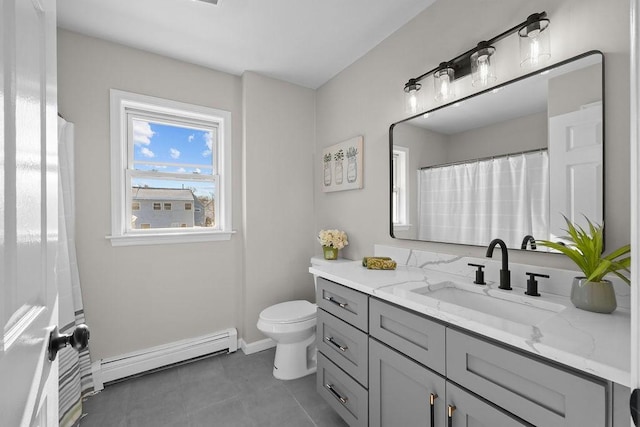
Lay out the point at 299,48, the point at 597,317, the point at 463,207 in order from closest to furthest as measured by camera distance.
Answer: the point at 597,317 < the point at 463,207 < the point at 299,48

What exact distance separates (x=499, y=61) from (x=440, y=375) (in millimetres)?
1541

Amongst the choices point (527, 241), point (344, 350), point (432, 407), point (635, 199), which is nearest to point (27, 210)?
point (635, 199)

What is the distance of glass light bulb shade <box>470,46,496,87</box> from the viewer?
1432 millimetres

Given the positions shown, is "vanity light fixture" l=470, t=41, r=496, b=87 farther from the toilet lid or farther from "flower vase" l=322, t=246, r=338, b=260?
the toilet lid

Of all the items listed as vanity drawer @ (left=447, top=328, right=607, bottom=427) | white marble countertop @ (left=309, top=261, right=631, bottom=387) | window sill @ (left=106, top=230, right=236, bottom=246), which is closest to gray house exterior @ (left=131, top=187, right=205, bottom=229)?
window sill @ (left=106, top=230, right=236, bottom=246)

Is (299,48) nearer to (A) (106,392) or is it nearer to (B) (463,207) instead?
(B) (463,207)

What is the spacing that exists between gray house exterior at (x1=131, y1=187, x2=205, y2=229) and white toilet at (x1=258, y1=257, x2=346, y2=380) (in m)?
1.13

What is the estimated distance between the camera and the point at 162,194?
246 centimetres

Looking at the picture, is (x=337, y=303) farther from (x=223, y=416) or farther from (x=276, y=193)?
(x=276, y=193)

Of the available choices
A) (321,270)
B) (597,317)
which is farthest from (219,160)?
(597,317)

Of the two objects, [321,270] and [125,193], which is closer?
[321,270]

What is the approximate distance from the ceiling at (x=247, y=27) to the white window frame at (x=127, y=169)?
0.43 metres

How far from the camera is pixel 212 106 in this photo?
2.57 meters

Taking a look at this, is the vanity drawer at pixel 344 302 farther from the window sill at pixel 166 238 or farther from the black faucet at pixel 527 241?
the window sill at pixel 166 238
